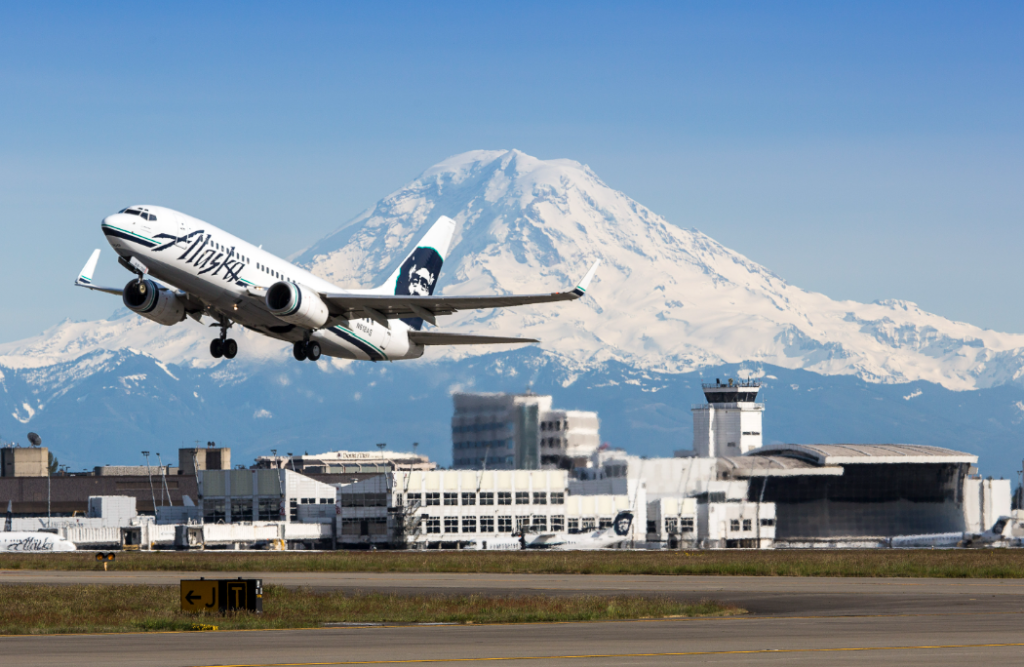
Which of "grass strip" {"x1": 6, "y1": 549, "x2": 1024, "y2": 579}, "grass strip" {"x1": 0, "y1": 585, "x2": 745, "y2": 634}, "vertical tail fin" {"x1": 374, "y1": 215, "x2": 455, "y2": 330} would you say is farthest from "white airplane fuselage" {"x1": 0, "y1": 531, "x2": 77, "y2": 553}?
"grass strip" {"x1": 0, "y1": 585, "x2": 745, "y2": 634}

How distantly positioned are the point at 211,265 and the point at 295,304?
431cm

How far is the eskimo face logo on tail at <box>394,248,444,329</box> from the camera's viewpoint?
7512 cm

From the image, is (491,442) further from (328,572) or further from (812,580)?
(812,580)

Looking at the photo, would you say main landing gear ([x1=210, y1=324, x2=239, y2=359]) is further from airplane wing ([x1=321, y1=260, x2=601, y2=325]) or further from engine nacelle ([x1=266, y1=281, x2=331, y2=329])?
airplane wing ([x1=321, y1=260, x2=601, y2=325])

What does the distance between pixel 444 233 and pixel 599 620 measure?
136 ft

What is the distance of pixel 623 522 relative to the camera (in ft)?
504

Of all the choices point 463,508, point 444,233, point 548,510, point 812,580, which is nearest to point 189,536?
point 463,508

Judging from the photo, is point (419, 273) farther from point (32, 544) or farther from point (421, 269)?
point (32, 544)

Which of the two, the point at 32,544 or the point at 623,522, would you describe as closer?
the point at 32,544

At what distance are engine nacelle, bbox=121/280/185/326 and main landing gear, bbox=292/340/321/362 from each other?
5980 millimetres

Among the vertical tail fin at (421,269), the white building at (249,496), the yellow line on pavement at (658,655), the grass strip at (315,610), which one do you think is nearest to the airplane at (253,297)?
the vertical tail fin at (421,269)

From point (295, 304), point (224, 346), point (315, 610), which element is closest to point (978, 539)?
point (224, 346)

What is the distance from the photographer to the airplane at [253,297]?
5403 cm

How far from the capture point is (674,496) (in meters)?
180
